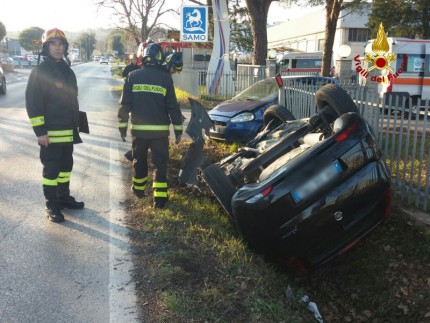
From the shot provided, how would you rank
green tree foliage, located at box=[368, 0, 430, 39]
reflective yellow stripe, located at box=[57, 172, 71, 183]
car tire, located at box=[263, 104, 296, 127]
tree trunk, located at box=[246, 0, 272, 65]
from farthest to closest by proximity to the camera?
1. green tree foliage, located at box=[368, 0, 430, 39]
2. tree trunk, located at box=[246, 0, 272, 65]
3. car tire, located at box=[263, 104, 296, 127]
4. reflective yellow stripe, located at box=[57, 172, 71, 183]

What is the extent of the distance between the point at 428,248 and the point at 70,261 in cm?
324

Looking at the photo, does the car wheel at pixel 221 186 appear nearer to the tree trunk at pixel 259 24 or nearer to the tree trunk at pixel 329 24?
the tree trunk at pixel 259 24

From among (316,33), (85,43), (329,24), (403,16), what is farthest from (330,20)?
(85,43)

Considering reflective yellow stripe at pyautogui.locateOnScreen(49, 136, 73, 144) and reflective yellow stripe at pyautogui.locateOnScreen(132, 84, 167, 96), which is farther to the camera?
reflective yellow stripe at pyautogui.locateOnScreen(132, 84, 167, 96)

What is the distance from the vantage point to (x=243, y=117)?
8.52 meters

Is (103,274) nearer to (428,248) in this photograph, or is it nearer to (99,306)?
(99,306)

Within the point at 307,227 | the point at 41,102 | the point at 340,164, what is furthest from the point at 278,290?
the point at 41,102

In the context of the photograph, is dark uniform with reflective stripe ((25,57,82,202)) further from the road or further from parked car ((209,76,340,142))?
parked car ((209,76,340,142))

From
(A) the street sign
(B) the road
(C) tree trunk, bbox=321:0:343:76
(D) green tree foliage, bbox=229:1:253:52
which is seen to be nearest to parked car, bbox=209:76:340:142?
(B) the road

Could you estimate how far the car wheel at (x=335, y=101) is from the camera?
4.37m

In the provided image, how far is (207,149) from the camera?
Result: 8211 mm

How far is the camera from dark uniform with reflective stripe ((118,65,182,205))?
5.13 metres

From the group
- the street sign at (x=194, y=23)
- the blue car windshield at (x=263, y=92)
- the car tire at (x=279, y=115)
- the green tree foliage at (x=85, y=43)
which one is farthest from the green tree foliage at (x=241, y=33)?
the green tree foliage at (x=85, y=43)

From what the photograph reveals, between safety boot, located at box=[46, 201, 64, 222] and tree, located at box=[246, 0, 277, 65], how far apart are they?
44.9ft
